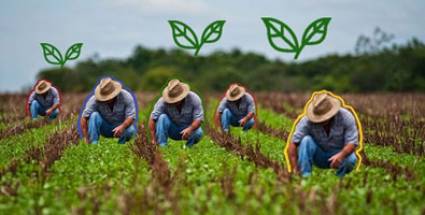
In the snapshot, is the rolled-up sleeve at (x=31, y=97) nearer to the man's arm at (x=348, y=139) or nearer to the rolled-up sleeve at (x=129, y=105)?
the rolled-up sleeve at (x=129, y=105)

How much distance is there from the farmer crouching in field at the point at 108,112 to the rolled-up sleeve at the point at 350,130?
12.8 ft

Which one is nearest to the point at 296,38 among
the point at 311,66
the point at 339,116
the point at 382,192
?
the point at 339,116

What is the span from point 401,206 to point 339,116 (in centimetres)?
170

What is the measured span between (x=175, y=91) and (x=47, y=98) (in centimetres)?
449

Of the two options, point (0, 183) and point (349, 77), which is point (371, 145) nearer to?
point (0, 183)

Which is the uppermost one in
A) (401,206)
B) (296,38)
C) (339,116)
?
(296,38)

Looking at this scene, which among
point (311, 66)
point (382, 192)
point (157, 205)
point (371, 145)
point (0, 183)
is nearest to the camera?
point (157, 205)

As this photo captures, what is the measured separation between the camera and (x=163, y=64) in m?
63.8

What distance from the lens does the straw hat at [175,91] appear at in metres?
9.99

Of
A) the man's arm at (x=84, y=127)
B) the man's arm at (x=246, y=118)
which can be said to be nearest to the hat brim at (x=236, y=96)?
the man's arm at (x=246, y=118)

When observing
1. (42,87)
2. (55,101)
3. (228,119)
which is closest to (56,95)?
(55,101)

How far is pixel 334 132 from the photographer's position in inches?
295

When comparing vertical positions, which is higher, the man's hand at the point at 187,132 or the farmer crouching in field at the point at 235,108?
the farmer crouching in field at the point at 235,108

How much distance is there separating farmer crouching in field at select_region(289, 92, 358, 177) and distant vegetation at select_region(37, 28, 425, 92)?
27253mm
